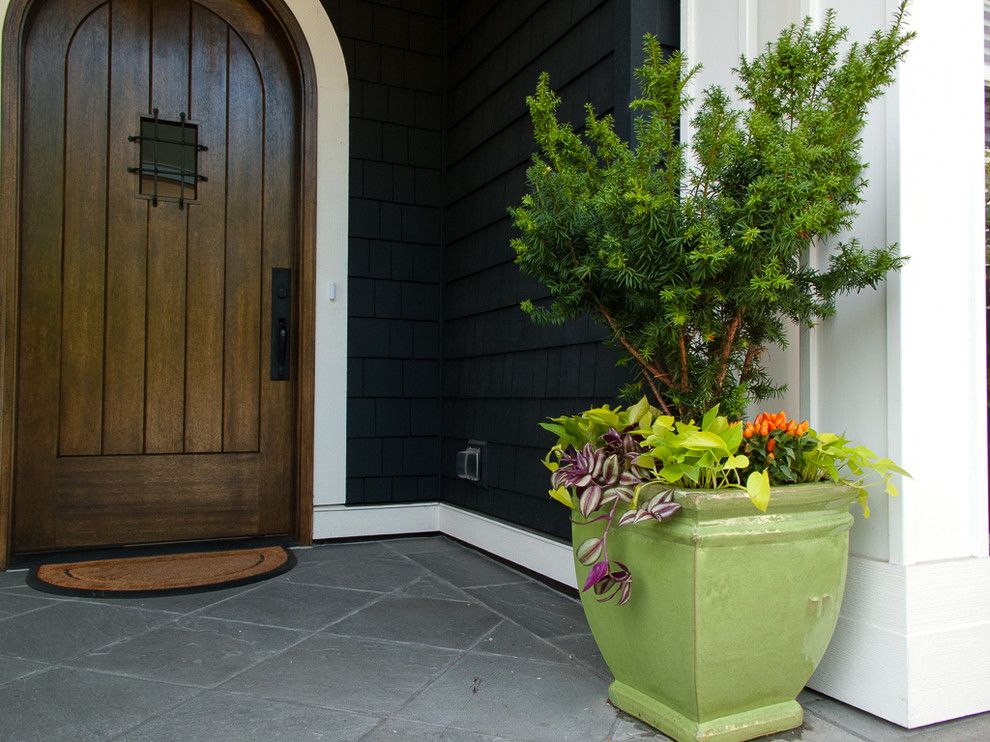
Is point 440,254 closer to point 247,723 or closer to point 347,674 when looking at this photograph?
point 347,674

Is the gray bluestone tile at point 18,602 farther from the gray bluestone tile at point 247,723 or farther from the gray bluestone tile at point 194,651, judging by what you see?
the gray bluestone tile at point 247,723

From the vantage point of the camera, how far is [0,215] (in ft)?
8.68

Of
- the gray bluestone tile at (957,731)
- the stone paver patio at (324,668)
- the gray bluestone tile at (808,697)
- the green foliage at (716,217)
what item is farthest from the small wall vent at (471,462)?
the gray bluestone tile at (957,731)

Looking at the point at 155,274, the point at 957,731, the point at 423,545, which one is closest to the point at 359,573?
the point at 423,545

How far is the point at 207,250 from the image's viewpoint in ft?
9.88

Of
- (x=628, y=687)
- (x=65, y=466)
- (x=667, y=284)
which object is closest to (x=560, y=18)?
(x=667, y=284)

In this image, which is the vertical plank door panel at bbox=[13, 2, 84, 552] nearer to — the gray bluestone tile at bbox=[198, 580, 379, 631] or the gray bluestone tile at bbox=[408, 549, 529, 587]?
the gray bluestone tile at bbox=[198, 580, 379, 631]

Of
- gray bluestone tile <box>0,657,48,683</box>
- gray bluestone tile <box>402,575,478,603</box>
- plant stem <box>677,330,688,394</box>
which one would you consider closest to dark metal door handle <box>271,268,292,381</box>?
gray bluestone tile <box>402,575,478,603</box>

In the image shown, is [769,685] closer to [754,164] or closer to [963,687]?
[963,687]

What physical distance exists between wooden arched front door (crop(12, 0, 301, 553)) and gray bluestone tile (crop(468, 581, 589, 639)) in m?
1.07

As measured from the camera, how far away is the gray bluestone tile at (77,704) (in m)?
1.46

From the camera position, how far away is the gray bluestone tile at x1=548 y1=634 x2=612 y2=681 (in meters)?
1.83

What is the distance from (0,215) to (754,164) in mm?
2498

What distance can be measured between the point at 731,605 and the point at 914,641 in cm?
45
